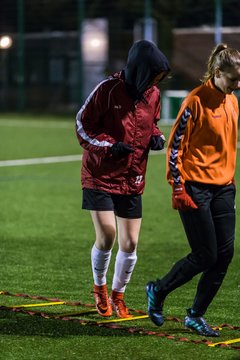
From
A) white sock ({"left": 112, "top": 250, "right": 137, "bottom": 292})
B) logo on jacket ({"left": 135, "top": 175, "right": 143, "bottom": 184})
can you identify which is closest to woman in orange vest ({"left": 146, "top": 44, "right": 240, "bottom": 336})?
logo on jacket ({"left": 135, "top": 175, "right": 143, "bottom": 184})

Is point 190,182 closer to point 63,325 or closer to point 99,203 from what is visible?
point 99,203

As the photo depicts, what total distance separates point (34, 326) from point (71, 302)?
3.16 feet

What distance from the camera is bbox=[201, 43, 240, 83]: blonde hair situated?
6.87m

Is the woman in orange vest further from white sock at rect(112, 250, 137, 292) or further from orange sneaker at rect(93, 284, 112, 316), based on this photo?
orange sneaker at rect(93, 284, 112, 316)

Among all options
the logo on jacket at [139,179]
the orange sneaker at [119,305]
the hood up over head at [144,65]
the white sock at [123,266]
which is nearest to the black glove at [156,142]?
the logo on jacket at [139,179]

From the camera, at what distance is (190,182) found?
6984 millimetres

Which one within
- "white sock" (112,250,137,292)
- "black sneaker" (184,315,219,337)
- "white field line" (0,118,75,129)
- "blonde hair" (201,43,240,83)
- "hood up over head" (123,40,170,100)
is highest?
"blonde hair" (201,43,240,83)

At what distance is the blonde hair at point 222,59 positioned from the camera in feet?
22.6

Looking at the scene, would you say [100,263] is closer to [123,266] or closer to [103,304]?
[123,266]

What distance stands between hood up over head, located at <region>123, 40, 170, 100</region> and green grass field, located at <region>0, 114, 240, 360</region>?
1733 millimetres

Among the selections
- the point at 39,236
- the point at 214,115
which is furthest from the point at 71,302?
the point at 39,236

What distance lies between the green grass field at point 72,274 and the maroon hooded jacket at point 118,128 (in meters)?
1.04

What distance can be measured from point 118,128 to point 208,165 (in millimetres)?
868

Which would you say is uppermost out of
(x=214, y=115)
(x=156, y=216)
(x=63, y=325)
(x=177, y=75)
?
(x=214, y=115)
